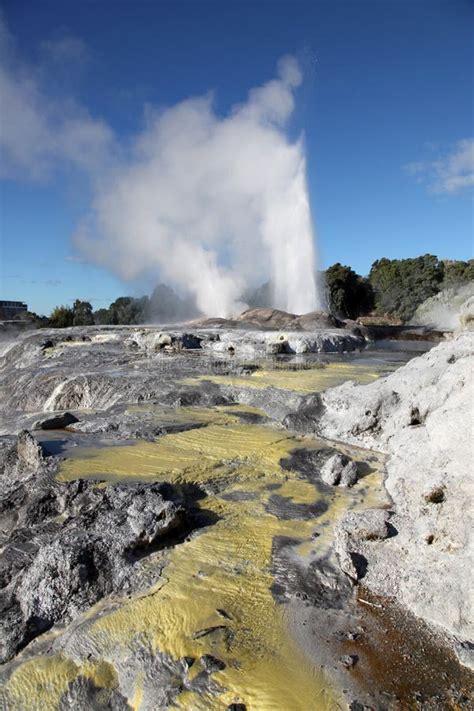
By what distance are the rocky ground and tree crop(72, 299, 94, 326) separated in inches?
1306

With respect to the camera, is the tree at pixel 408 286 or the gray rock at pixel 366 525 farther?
the tree at pixel 408 286

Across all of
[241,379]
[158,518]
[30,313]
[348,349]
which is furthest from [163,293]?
[158,518]

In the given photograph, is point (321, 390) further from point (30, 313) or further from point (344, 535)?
point (30, 313)

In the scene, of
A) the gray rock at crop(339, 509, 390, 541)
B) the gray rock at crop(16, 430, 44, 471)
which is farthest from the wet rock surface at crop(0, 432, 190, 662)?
the gray rock at crop(339, 509, 390, 541)

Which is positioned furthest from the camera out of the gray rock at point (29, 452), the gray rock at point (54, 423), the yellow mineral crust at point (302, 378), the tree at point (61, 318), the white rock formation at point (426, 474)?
the tree at point (61, 318)

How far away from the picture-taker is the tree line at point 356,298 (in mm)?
41031

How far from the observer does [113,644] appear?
3.13 m

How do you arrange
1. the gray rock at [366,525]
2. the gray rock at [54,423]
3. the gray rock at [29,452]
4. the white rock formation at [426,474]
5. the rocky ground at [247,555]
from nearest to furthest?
1. the rocky ground at [247,555]
2. the white rock formation at [426,474]
3. the gray rock at [366,525]
4. the gray rock at [29,452]
5. the gray rock at [54,423]

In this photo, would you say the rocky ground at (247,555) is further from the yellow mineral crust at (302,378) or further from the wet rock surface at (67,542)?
the yellow mineral crust at (302,378)

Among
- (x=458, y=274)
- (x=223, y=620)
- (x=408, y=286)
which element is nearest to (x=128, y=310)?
(x=408, y=286)

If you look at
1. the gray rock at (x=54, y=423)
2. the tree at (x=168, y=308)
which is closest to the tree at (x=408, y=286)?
the tree at (x=168, y=308)

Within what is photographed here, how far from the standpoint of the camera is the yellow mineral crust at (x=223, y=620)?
109 inches

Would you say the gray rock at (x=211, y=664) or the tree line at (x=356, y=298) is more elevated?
the tree line at (x=356, y=298)

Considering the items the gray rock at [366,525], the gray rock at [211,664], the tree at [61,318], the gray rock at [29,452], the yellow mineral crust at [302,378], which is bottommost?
the gray rock at [211,664]
